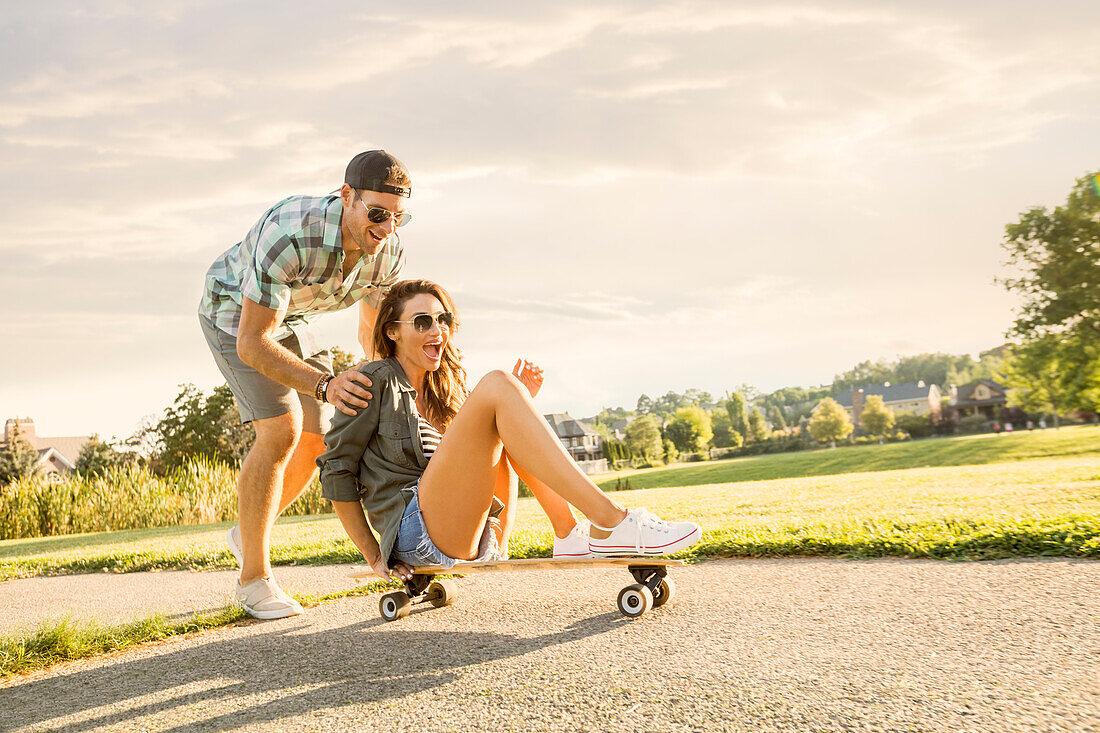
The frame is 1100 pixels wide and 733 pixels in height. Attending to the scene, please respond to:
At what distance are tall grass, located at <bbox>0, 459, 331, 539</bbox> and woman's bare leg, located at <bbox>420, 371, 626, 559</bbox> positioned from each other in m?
10.3

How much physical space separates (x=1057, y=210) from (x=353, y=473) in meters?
33.9

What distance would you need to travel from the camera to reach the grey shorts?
3.66m

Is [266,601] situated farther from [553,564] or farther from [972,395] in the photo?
[972,395]

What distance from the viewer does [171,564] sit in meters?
6.20

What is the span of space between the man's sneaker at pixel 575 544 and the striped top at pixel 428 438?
2.06 ft

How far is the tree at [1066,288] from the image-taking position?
27641mm

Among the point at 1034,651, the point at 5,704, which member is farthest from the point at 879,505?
the point at 5,704

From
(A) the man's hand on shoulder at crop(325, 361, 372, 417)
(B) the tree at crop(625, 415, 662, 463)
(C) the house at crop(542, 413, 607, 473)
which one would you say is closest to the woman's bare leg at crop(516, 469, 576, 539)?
(A) the man's hand on shoulder at crop(325, 361, 372, 417)

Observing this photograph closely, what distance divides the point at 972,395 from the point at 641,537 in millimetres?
97838

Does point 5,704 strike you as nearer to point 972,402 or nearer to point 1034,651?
point 1034,651

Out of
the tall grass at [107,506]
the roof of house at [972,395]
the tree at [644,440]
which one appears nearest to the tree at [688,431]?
the tree at [644,440]

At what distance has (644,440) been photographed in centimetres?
5341

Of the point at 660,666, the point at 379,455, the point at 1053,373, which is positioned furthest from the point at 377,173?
the point at 1053,373

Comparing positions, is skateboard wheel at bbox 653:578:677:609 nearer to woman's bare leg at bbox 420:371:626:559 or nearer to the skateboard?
the skateboard
